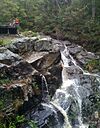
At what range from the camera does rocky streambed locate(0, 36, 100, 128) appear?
1738 centimetres

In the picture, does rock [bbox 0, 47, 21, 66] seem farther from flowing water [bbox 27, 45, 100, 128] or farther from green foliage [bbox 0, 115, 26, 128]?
green foliage [bbox 0, 115, 26, 128]

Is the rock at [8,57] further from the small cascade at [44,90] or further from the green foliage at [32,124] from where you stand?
the green foliage at [32,124]

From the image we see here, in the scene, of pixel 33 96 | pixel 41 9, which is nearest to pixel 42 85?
pixel 33 96

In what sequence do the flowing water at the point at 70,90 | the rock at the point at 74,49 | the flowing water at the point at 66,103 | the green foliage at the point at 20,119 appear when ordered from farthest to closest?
the rock at the point at 74,49, the flowing water at the point at 70,90, the flowing water at the point at 66,103, the green foliage at the point at 20,119

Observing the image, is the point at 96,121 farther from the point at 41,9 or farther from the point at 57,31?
the point at 41,9

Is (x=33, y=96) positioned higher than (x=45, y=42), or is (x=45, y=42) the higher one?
(x=45, y=42)

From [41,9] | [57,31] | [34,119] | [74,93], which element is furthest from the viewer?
[41,9]

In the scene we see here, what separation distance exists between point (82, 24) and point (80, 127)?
14453 millimetres

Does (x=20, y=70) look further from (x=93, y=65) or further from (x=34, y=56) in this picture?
(x=93, y=65)

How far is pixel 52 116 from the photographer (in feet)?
59.7

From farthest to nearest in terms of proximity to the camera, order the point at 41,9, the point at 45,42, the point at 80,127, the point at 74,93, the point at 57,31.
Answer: the point at 41,9 → the point at 57,31 → the point at 45,42 → the point at 74,93 → the point at 80,127

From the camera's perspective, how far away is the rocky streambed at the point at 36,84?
17375 mm

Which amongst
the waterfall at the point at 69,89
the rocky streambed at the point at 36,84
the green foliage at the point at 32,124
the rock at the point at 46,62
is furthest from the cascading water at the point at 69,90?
the green foliage at the point at 32,124

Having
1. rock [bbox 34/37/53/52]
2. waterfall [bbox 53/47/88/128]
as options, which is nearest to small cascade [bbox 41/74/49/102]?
waterfall [bbox 53/47/88/128]
